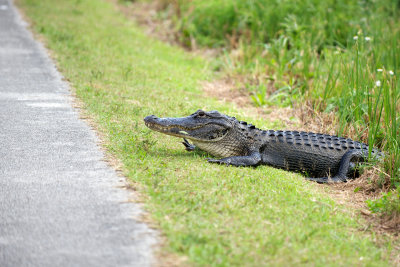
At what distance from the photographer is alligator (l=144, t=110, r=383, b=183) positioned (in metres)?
5.86

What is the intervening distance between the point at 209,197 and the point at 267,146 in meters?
1.94

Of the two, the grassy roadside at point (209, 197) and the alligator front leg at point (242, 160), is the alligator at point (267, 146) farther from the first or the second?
the grassy roadside at point (209, 197)

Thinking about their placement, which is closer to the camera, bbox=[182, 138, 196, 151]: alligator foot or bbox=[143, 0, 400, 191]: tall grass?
bbox=[182, 138, 196, 151]: alligator foot

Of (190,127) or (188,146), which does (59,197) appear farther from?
(188,146)

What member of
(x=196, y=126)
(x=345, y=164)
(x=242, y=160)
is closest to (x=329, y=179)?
(x=345, y=164)

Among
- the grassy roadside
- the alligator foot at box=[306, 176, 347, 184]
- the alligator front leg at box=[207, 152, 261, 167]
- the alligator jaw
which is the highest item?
the alligator jaw

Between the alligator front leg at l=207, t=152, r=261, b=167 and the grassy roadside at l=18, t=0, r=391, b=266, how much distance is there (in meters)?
0.11

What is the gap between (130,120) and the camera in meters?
6.68

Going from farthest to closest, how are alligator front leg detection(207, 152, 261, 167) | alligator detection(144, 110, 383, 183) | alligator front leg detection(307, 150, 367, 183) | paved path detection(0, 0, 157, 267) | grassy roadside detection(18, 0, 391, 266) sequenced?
1. alligator front leg detection(307, 150, 367, 183)
2. alligator detection(144, 110, 383, 183)
3. alligator front leg detection(207, 152, 261, 167)
4. grassy roadside detection(18, 0, 391, 266)
5. paved path detection(0, 0, 157, 267)

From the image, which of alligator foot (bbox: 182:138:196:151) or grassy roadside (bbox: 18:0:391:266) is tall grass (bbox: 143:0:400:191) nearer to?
grassy roadside (bbox: 18:0:391:266)

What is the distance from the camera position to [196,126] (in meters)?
5.90

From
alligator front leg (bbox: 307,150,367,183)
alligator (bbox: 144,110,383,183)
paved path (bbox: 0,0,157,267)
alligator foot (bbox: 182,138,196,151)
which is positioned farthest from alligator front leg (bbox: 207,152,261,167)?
paved path (bbox: 0,0,157,267)

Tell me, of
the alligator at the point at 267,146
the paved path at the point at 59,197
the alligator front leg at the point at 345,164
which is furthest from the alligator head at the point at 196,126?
the alligator front leg at the point at 345,164

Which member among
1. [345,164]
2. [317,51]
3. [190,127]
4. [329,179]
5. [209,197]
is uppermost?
[317,51]
